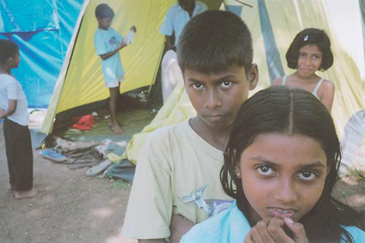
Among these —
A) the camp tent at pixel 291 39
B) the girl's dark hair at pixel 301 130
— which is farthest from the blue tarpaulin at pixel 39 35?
the girl's dark hair at pixel 301 130

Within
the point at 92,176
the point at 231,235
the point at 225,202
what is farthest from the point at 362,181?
the point at 231,235

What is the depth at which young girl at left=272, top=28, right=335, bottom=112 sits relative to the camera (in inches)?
115

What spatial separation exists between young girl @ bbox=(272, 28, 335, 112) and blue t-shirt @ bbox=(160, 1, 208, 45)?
2534 mm

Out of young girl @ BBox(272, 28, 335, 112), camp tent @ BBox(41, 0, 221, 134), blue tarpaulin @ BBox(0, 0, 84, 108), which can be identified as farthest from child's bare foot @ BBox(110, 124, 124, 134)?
young girl @ BBox(272, 28, 335, 112)

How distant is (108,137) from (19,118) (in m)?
1.61

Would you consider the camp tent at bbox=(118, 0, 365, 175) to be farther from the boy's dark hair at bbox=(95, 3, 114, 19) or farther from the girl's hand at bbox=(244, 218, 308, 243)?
the girl's hand at bbox=(244, 218, 308, 243)

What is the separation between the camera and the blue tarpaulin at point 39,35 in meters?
5.82

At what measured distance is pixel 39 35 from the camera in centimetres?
602

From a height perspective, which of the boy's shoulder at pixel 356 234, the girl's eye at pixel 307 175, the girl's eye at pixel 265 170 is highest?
the girl's eye at pixel 265 170

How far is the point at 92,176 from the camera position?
13.4 feet

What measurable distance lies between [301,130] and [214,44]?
1.78 feet

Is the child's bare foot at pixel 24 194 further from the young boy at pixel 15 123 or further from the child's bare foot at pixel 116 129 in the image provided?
the child's bare foot at pixel 116 129

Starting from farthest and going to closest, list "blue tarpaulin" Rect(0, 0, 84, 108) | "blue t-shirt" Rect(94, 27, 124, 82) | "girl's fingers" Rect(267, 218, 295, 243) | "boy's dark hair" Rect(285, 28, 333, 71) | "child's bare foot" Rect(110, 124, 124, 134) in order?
"blue tarpaulin" Rect(0, 0, 84, 108)
"child's bare foot" Rect(110, 124, 124, 134)
"blue t-shirt" Rect(94, 27, 124, 82)
"boy's dark hair" Rect(285, 28, 333, 71)
"girl's fingers" Rect(267, 218, 295, 243)

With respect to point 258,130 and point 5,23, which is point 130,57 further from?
point 258,130
